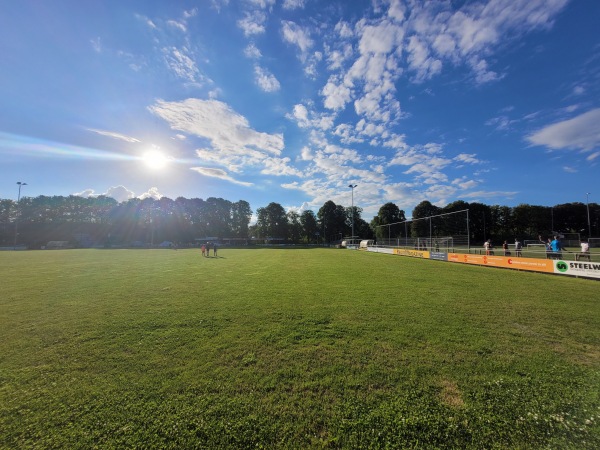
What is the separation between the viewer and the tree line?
74250 millimetres

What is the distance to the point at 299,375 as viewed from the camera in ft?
13.0

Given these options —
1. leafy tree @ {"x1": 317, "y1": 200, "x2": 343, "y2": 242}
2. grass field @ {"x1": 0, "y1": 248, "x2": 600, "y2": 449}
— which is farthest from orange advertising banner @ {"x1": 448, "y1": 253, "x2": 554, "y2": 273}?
leafy tree @ {"x1": 317, "y1": 200, "x2": 343, "y2": 242}

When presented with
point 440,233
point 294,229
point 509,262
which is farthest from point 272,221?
point 509,262

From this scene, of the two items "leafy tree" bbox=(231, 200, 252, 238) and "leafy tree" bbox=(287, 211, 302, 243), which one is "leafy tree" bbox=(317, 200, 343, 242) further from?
"leafy tree" bbox=(231, 200, 252, 238)

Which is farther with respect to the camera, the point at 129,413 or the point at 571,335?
the point at 571,335

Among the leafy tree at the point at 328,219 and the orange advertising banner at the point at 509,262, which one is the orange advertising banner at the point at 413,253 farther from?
the leafy tree at the point at 328,219

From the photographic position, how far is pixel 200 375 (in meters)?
3.93

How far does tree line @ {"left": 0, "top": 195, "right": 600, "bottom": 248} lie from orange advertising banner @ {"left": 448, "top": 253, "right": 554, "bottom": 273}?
154 feet

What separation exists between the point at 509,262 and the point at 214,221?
92.2m

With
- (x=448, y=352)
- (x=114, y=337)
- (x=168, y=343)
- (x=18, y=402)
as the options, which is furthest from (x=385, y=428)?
(x=114, y=337)

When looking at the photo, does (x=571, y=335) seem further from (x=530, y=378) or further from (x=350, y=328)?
(x=350, y=328)

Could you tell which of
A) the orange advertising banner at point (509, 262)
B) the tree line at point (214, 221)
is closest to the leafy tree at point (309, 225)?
the tree line at point (214, 221)

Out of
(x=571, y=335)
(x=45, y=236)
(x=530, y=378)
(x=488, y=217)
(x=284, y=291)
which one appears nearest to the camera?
(x=530, y=378)

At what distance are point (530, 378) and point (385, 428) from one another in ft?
8.70
